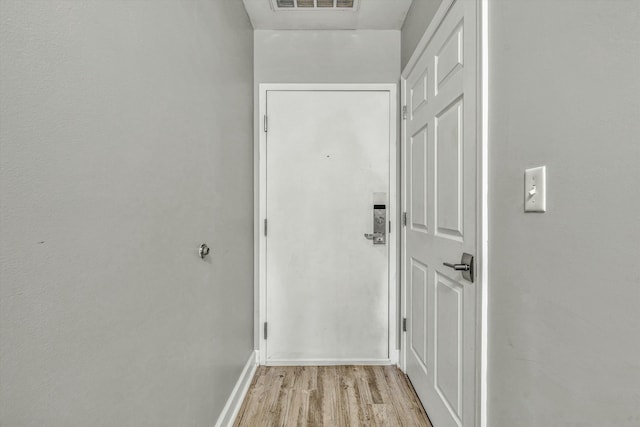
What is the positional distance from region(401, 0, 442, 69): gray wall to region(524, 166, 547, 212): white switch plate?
3.74 ft

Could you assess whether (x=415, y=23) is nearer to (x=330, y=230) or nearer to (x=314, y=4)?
(x=314, y=4)

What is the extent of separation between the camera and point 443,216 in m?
1.61

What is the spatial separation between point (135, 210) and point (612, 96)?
1.15 meters

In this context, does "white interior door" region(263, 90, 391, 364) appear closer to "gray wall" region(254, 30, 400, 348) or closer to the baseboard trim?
the baseboard trim

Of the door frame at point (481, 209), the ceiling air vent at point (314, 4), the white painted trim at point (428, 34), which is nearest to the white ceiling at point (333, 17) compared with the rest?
the ceiling air vent at point (314, 4)

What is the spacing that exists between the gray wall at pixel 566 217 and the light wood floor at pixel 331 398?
83 cm

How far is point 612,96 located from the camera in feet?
2.28

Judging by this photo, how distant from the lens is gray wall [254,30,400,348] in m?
2.48

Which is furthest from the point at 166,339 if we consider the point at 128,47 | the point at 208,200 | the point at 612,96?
the point at 612,96

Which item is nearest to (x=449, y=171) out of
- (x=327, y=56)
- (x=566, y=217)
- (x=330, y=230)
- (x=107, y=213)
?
(x=566, y=217)

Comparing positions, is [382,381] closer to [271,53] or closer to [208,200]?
[208,200]

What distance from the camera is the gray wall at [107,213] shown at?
1.94 ft

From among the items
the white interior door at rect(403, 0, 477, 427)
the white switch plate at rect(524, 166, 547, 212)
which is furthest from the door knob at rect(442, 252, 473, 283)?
the white switch plate at rect(524, 166, 547, 212)

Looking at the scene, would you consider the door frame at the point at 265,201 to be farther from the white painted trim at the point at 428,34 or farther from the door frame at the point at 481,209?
the door frame at the point at 481,209
